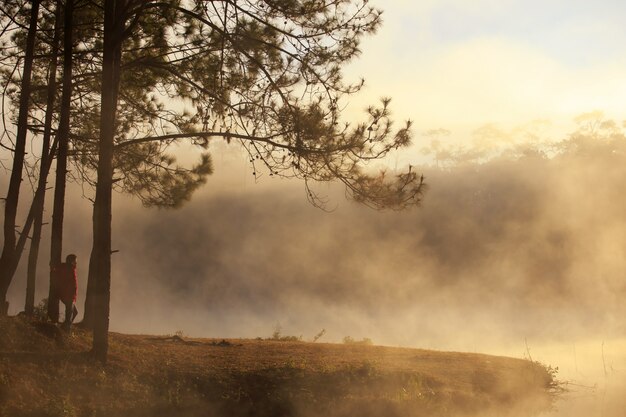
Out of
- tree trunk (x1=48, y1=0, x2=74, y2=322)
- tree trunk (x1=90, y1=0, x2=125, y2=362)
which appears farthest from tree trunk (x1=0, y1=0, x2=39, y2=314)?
tree trunk (x1=90, y1=0, x2=125, y2=362)

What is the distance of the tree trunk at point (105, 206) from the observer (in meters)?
12.3

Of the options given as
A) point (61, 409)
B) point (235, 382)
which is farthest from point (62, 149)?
point (61, 409)

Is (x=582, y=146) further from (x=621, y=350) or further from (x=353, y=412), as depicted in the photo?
(x=353, y=412)

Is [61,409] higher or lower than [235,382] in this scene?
lower

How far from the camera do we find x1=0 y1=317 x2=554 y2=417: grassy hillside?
1056 centimetres

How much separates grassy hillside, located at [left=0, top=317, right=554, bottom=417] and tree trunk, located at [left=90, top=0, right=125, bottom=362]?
60cm

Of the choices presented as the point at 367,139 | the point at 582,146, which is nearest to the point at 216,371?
the point at 367,139

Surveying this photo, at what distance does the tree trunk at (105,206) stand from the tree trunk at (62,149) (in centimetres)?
157

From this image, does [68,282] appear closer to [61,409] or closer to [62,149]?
[62,149]

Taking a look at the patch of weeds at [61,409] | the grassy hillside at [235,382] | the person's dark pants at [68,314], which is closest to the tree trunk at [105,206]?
the grassy hillside at [235,382]

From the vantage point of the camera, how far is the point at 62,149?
1467 centimetres

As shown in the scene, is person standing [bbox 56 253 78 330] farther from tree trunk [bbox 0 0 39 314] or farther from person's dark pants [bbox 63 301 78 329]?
tree trunk [bbox 0 0 39 314]

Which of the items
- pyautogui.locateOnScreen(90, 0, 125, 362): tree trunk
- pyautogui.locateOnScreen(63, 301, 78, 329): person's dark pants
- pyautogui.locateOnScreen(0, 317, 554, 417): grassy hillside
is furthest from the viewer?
pyautogui.locateOnScreen(63, 301, 78, 329): person's dark pants

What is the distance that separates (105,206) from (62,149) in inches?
118
